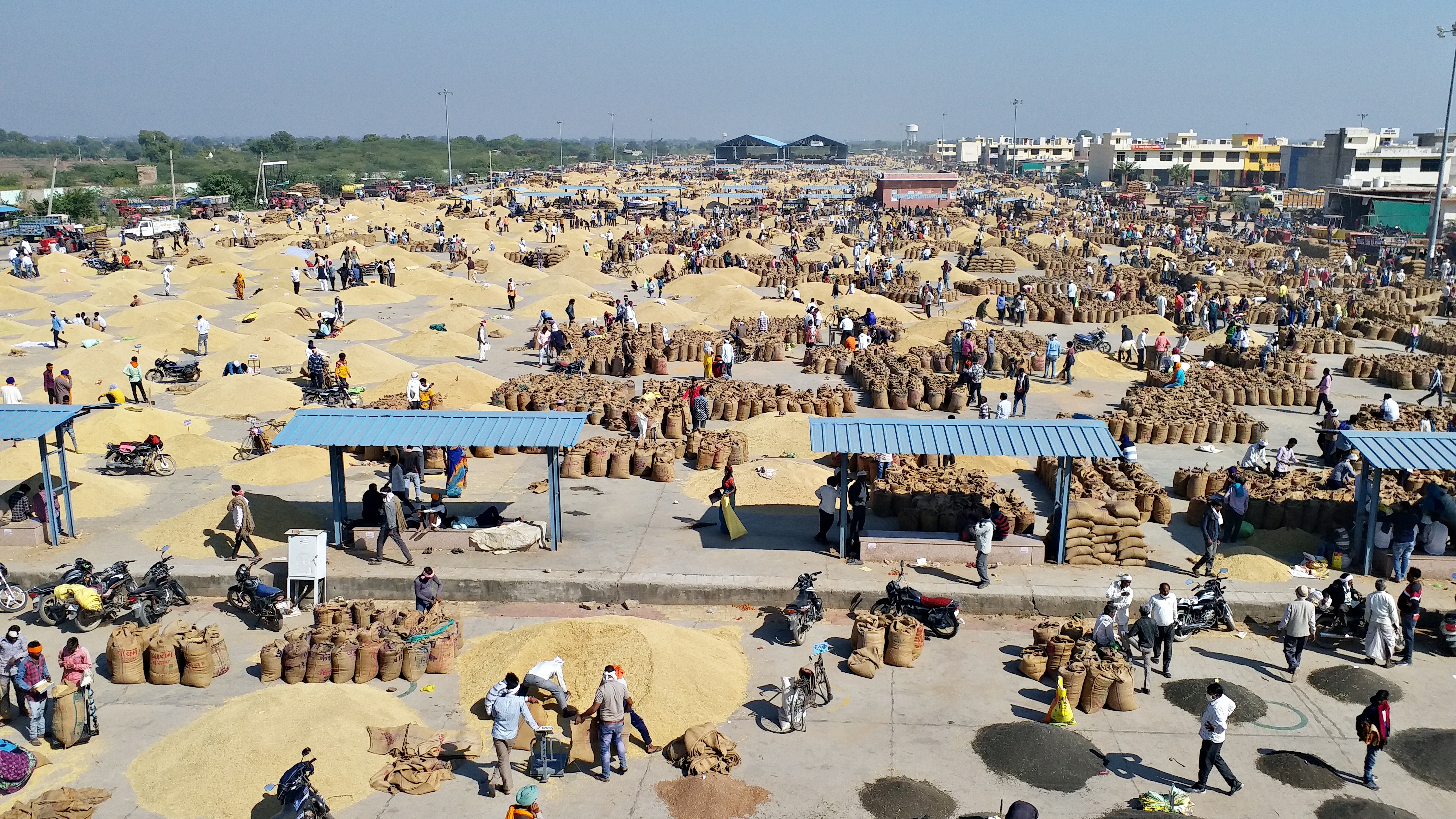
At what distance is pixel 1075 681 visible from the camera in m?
12.0

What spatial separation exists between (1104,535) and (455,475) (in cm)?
1028

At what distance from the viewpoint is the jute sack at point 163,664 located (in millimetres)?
Result: 12539

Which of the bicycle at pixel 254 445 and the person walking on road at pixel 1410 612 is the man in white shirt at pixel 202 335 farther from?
A: the person walking on road at pixel 1410 612

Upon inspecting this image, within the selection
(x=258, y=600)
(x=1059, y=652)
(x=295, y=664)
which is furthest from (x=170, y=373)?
(x=1059, y=652)

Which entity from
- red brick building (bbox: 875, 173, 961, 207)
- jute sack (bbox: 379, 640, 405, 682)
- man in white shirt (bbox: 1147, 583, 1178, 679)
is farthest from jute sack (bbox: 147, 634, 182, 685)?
red brick building (bbox: 875, 173, 961, 207)

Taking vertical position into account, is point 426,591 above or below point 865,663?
above

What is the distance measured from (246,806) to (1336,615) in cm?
1273

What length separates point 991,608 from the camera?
1475 cm

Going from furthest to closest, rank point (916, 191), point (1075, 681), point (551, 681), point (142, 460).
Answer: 1. point (916, 191)
2. point (142, 460)
3. point (1075, 681)
4. point (551, 681)

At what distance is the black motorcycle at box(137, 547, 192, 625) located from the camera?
14211 millimetres

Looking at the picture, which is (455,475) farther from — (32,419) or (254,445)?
(32,419)

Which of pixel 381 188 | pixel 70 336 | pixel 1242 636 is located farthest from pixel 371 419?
pixel 381 188

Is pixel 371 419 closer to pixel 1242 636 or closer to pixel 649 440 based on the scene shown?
pixel 649 440

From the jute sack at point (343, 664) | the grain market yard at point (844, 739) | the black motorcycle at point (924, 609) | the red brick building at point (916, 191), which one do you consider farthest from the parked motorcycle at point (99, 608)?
the red brick building at point (916, 191)
